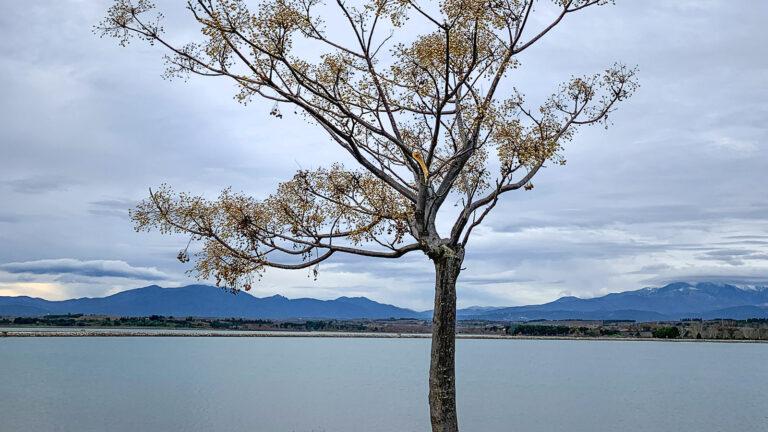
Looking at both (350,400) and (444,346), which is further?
(350,400)

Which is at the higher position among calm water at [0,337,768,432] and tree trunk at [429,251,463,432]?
tree trunk at [429,251,463,432]

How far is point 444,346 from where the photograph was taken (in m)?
17.0

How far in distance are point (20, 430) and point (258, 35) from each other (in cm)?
3558

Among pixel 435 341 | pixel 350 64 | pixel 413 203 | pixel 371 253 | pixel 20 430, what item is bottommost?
pixel 20 430

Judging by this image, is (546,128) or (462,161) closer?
(462,161)

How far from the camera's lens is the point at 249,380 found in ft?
288

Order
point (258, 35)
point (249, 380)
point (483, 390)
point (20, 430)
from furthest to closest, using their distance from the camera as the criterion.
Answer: point (249, 380) < point (483, 390) < point (20, 430) < point (258, 35)

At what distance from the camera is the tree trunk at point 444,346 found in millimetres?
16844

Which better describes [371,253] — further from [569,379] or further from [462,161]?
[569,379]

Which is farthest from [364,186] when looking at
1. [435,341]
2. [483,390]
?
[483,390]

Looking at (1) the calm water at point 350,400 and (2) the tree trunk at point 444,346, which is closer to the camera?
(2) the tree trunk at point 444,346

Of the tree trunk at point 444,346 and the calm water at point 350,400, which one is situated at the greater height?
the tree trunk at point 444,346

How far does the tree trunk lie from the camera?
16844mm

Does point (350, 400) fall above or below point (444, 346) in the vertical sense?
below
